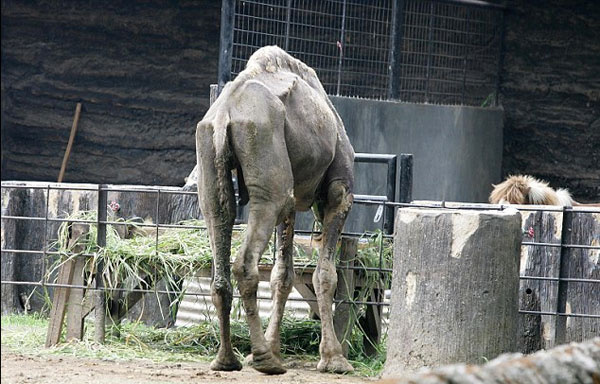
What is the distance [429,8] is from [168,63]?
11.9ft

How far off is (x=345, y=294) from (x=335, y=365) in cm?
85

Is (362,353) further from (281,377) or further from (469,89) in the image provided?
(469,89)

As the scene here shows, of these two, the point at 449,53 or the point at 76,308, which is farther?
the point at 449,53

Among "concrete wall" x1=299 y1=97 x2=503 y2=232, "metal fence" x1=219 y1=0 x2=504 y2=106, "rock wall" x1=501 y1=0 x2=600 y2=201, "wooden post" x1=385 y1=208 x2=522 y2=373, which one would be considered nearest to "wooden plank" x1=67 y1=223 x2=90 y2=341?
"wooden post" x1=385 y1=208 x2=522 y2=373

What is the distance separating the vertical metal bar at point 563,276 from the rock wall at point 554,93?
5.43m

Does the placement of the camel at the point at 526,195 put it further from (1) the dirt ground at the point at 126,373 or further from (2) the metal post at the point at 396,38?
(1) the dirt ground at the point at 126,373

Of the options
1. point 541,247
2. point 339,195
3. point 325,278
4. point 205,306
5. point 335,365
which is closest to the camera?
point 335,365

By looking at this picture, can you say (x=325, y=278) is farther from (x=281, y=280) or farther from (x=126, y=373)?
(x=126, y=373)

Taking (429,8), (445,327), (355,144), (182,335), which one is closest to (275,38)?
(355,144)

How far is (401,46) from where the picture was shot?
1213 cm

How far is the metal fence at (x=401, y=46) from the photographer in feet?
39.2

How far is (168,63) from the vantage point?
46.4 ft

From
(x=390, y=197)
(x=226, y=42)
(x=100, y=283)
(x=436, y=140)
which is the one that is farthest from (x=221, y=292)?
(x=436, y=140)

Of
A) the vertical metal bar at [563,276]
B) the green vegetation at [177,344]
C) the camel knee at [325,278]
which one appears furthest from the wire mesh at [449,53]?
the camel knee at [325,278]
